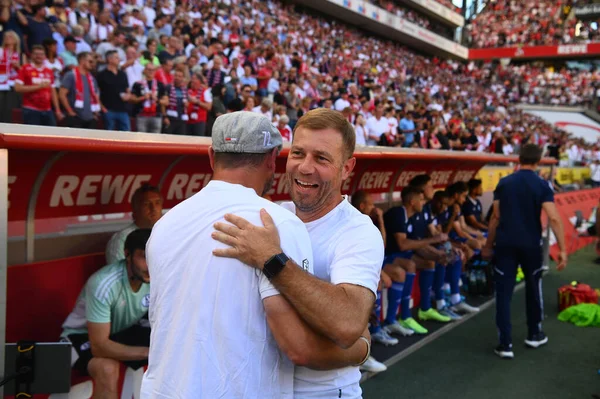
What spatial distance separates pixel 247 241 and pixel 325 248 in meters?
0.43

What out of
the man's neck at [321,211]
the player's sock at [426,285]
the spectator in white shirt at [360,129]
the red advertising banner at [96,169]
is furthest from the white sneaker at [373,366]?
the spectator in white shirt at [360,129]

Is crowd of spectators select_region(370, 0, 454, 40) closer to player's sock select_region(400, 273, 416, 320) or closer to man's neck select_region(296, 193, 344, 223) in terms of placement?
player's sock select_region(400, 273, 416, 320)

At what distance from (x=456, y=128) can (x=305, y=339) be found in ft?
55.9

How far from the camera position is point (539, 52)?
41.4 m

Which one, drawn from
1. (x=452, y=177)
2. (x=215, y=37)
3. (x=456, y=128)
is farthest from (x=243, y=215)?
(x=456, y=128)

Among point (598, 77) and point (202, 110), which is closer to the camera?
point (202, 110)

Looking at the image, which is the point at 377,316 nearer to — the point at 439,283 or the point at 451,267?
the point at 439,283

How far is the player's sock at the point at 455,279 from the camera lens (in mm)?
7355

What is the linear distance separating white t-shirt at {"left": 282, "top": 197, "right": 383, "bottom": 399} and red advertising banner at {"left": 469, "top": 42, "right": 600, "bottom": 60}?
147 feet

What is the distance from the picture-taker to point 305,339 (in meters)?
1.45

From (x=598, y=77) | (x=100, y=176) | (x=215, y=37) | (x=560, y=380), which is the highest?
(x=598, y=77)

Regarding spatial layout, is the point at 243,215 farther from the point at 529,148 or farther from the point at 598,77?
the point at 598,77

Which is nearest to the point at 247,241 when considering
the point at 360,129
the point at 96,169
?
the point at 96,169

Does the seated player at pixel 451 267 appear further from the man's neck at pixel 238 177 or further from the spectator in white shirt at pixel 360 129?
the man's neck at pixel 238 177
